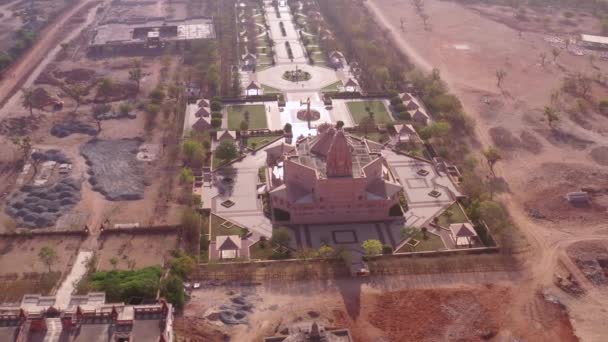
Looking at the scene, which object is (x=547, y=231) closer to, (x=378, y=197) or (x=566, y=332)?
(x=566, y=332)

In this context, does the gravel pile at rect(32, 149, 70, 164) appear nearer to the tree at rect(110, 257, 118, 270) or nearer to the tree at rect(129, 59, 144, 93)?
the tree at rect(110, 257, 118, 270)

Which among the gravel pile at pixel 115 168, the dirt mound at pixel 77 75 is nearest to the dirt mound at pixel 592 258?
the gravel pile at pixel 115 168

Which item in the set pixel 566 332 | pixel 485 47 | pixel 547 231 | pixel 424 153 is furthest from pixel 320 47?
pixel 566 332

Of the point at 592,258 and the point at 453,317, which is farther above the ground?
the point at 592,258

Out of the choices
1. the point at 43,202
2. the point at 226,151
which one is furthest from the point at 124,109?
A: the point at 43,202

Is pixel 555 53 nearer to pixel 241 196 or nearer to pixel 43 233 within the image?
pixel 241 196

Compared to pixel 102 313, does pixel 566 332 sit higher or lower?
lower
